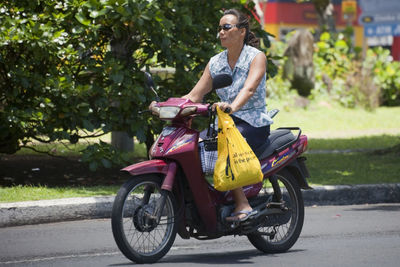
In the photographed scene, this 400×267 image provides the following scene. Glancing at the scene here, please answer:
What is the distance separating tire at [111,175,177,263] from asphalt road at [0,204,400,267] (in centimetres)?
15

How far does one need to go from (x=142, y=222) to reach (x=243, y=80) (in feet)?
4.17

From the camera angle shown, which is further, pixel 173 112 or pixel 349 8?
pixel 349 8

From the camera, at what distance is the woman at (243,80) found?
638 cm

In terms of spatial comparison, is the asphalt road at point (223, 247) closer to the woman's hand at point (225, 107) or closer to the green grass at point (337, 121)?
the woman's hand at point (225, 107)

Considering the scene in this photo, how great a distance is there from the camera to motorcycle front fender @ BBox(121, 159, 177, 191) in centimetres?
600

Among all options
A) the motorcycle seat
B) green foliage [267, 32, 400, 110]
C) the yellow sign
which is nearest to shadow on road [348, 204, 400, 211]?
the motorcycle seat

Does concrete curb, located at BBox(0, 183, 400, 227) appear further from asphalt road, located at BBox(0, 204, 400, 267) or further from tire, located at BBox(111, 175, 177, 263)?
tire, located at BBox(111, 175, 177, 263)

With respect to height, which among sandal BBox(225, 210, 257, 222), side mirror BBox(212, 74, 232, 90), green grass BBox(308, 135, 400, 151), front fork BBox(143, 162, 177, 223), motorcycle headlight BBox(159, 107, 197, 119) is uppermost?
side mirror BBox(212, 74, 232, 90)

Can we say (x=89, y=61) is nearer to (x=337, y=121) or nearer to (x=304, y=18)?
(x=337, y=121)

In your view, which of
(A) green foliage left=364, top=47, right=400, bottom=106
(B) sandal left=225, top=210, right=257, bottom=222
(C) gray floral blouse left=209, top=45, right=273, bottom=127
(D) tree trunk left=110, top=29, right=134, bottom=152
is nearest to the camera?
(B) sandal left=225, top=210, right=257, bottom=222

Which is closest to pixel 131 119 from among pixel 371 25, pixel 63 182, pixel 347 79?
pixel 63 182

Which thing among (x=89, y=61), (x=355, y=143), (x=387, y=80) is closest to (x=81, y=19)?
(x=89, y=61)

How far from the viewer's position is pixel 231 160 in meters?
6.16

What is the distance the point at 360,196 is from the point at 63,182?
11.1ft
